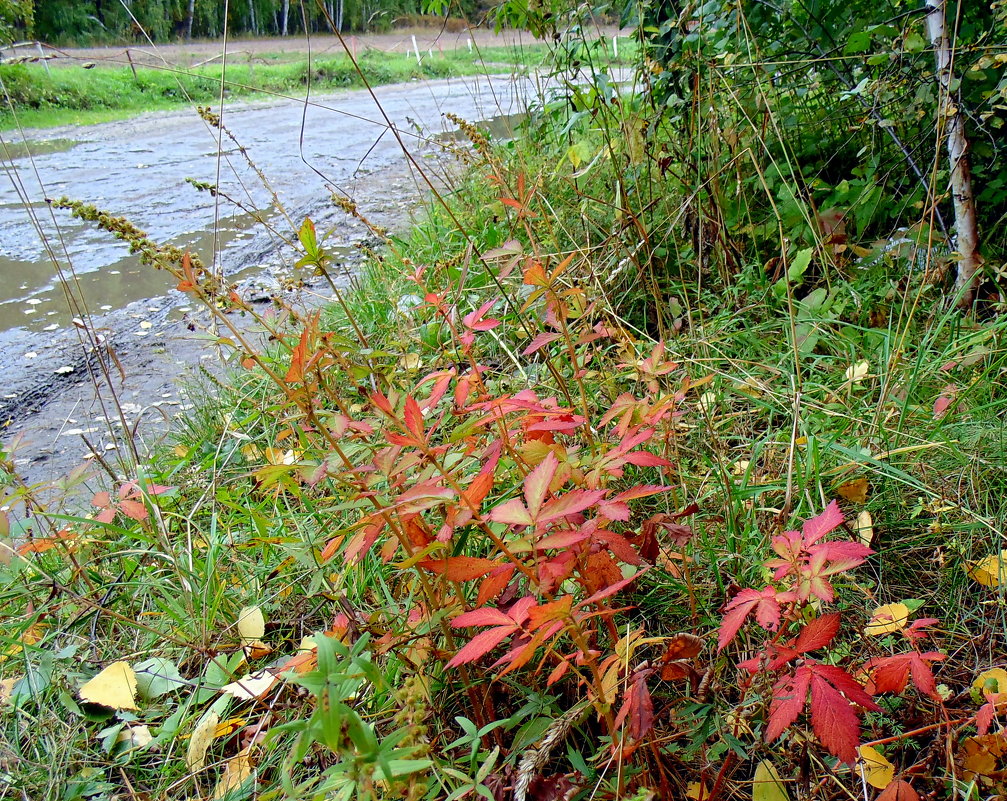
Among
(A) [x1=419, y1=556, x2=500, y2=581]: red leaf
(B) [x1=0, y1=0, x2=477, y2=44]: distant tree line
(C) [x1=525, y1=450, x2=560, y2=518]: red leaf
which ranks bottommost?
(A) [x1=419, y1=556, x2=500, y2=581]: red leaf

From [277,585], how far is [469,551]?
478mm

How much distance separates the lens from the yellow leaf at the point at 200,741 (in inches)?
47.0

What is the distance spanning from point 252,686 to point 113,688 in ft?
0.87

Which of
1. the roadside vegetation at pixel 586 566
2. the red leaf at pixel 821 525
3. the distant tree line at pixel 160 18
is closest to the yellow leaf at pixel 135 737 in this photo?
the roadside vegetation at pixel 586 566

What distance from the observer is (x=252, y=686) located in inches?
51.6

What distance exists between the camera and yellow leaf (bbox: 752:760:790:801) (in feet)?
3.16

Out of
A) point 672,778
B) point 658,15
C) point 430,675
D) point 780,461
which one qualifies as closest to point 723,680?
point 672,778

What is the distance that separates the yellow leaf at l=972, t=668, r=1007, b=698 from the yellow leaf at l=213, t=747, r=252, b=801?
43.5 inches

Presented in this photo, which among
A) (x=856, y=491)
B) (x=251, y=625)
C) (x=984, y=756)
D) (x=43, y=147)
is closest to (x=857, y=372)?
(x=856, y=491)

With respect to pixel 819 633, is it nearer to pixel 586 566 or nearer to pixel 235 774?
pixel 586 566

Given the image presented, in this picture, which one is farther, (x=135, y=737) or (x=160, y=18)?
(x=160, y=18)

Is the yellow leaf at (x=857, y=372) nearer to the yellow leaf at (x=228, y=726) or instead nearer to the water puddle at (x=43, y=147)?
the yellow leaf at (x=228, y=726)

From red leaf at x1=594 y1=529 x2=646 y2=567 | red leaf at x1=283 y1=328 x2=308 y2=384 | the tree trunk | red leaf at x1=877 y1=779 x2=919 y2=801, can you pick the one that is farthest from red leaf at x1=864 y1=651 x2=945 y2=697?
the tree trunk

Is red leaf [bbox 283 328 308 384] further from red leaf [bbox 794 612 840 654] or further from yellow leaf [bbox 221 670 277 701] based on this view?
red leaf [bbox 794 612 840 654]
